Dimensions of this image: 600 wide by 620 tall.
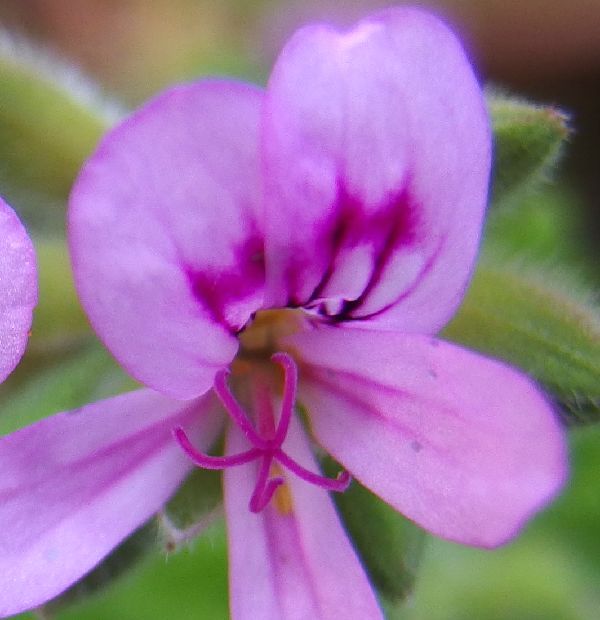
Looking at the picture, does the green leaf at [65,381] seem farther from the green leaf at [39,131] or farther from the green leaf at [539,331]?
the green leaf at [539,331]

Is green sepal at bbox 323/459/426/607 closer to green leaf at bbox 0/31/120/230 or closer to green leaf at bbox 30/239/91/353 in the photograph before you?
green leaf at bbox 30/239/91/353

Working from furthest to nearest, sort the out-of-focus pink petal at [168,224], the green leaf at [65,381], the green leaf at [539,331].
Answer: the green leaf at [65,381]
the green leaf at [539,331]
the out-of-focus pink petal at [168,224]

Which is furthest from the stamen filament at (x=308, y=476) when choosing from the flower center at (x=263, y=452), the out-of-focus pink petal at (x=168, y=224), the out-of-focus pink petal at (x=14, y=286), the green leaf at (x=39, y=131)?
the green leaf at (x=39, y=131)

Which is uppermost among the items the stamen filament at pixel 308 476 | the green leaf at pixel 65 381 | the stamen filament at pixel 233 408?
the stamen filament at pixel 233 408

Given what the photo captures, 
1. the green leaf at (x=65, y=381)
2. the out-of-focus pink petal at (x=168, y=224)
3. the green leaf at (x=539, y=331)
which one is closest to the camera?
Answer: the out-of-focus pink petal at (x=168, y=224)

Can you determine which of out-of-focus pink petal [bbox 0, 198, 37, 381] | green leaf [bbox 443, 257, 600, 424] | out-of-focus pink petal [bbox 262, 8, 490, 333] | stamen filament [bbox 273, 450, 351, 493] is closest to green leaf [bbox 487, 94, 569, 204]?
green leaf [bbox 443, 257, 600, 424]

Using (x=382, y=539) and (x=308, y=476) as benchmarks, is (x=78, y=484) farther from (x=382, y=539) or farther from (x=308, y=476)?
(x=382, y=539)

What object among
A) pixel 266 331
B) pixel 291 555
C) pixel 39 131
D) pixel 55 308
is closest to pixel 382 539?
pixel 291 555

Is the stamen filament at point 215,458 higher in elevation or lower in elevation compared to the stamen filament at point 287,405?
lower
